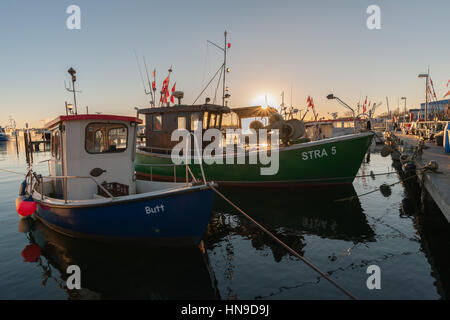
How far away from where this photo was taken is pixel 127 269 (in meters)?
6.48

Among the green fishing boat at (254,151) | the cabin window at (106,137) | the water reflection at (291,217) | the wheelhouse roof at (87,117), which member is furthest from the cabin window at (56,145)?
the water reflection at (291,217)

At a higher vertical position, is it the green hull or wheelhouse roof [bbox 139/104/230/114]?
wheelhouse roof [bbox 139/104/230/114]

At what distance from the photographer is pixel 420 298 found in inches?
206

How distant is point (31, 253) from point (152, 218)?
4.20 meters

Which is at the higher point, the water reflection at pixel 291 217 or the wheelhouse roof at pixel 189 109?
the wheelhouse roof at pixel 189 109

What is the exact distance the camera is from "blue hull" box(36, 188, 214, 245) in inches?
257

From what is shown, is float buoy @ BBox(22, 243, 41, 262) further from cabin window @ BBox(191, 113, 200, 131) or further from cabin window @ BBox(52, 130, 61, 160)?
cabin window @ BBox(191, 113, 200, 131)

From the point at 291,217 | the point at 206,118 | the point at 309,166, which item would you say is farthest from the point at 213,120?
the point at 291,217

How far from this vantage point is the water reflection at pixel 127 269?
5.69 m

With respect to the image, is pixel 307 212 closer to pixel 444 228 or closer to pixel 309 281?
pixel 444 228

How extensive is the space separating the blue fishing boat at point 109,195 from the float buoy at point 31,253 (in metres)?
0.76

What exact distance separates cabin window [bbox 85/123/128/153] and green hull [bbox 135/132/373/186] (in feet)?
10.7

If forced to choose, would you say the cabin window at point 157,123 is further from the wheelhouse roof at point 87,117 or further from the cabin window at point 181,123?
the wheelhouse roof at point 87,117

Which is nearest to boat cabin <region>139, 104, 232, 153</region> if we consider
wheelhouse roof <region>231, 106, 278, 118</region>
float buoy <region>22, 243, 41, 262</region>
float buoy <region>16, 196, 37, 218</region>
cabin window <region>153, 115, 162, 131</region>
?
cabin window <region>153, 115, 162, 131</region>
